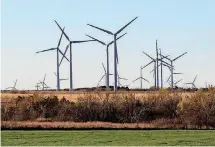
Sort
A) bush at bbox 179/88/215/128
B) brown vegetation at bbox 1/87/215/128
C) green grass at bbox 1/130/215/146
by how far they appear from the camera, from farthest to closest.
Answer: brown vegetation at bbox 1/87/215/128, bush at bbox 179/88/215/128, green grass at bbox 1/130/215/146

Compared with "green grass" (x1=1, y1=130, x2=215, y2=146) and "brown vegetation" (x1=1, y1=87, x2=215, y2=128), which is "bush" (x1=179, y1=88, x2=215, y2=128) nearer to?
"brown vegetation" (x1=1, y1=87, x2=215, y2=128)

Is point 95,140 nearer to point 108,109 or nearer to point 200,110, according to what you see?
point 200,110

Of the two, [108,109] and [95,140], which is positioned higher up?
[108,109]

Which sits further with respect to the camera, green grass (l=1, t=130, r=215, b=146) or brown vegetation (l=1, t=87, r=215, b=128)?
brown vegetation (l=1, t=87, r=215, b=128)

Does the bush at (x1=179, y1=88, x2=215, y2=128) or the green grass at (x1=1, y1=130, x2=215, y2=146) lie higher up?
the bush at (x1=179, y1=88, x2=215, y2=128)

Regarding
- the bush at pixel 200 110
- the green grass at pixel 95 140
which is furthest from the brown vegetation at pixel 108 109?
the green grass at pixel 95 140

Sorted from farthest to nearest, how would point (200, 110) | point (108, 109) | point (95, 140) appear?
point (108, 109), point (200, 110), point (95, 140)

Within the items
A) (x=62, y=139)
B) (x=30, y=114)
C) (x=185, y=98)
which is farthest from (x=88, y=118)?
(x=62, y=139)

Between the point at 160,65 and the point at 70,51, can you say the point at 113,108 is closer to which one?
the point at 70,51

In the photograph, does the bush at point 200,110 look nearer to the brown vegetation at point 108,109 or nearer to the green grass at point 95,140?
the brown vegetation at point 108,109

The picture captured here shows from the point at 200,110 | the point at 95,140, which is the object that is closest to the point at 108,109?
the point at 200,110

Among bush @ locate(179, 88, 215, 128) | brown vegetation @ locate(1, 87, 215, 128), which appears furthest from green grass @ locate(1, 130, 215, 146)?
brown vegetation @ locate(1, 87, 215, 128)

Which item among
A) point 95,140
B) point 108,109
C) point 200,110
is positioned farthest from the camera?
point 108,109

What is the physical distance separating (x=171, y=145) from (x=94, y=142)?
3604mm
